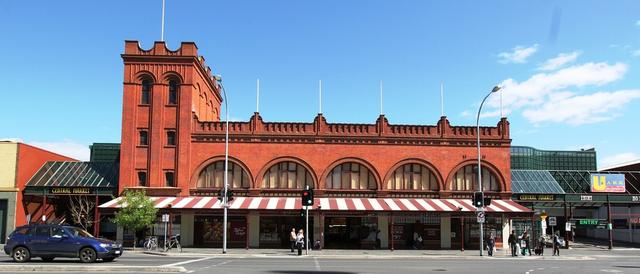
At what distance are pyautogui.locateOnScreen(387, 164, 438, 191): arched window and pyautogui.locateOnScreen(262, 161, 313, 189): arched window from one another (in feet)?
19.9

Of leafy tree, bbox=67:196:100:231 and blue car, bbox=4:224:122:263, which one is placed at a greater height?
leafy tree, bbox=67:196:100:231

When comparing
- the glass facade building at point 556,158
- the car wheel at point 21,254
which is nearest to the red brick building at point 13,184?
the car wheel at point 21,254

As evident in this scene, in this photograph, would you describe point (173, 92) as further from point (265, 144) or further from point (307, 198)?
point (307, 198)

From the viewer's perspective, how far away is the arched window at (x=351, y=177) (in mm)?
41781

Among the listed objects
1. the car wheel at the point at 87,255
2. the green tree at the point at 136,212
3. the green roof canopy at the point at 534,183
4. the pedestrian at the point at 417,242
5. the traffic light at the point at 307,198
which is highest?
the green roof canopy at the point at 534,183

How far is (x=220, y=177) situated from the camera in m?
41.5

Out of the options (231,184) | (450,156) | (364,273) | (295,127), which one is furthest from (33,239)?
(450,156)

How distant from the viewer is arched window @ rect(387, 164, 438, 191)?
42.1 meters

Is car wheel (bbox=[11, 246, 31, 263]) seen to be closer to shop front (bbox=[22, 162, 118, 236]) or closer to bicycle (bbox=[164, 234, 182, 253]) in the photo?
bicycle (bbox=[164, 234, 182, 253])

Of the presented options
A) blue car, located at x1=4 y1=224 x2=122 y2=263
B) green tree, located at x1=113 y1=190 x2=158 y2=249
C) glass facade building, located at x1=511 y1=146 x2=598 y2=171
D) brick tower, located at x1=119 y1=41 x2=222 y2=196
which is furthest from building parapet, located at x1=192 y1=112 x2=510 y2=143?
glass facade building, located at x1=511 y1=146 x2=598 y2=171

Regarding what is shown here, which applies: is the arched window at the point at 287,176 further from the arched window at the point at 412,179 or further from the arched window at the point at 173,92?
the arched window at the point at 173,92

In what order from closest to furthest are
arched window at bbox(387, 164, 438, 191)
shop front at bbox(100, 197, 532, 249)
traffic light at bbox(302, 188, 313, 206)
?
traffic light at bbox(302, 188, 313, 206) → shop front at bbox(100, 197, 532, 249) → arched window at bbox(387, 164, 438, 191)

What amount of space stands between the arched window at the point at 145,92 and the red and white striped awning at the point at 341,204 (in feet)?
23.2

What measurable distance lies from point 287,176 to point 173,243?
29.8 feet
